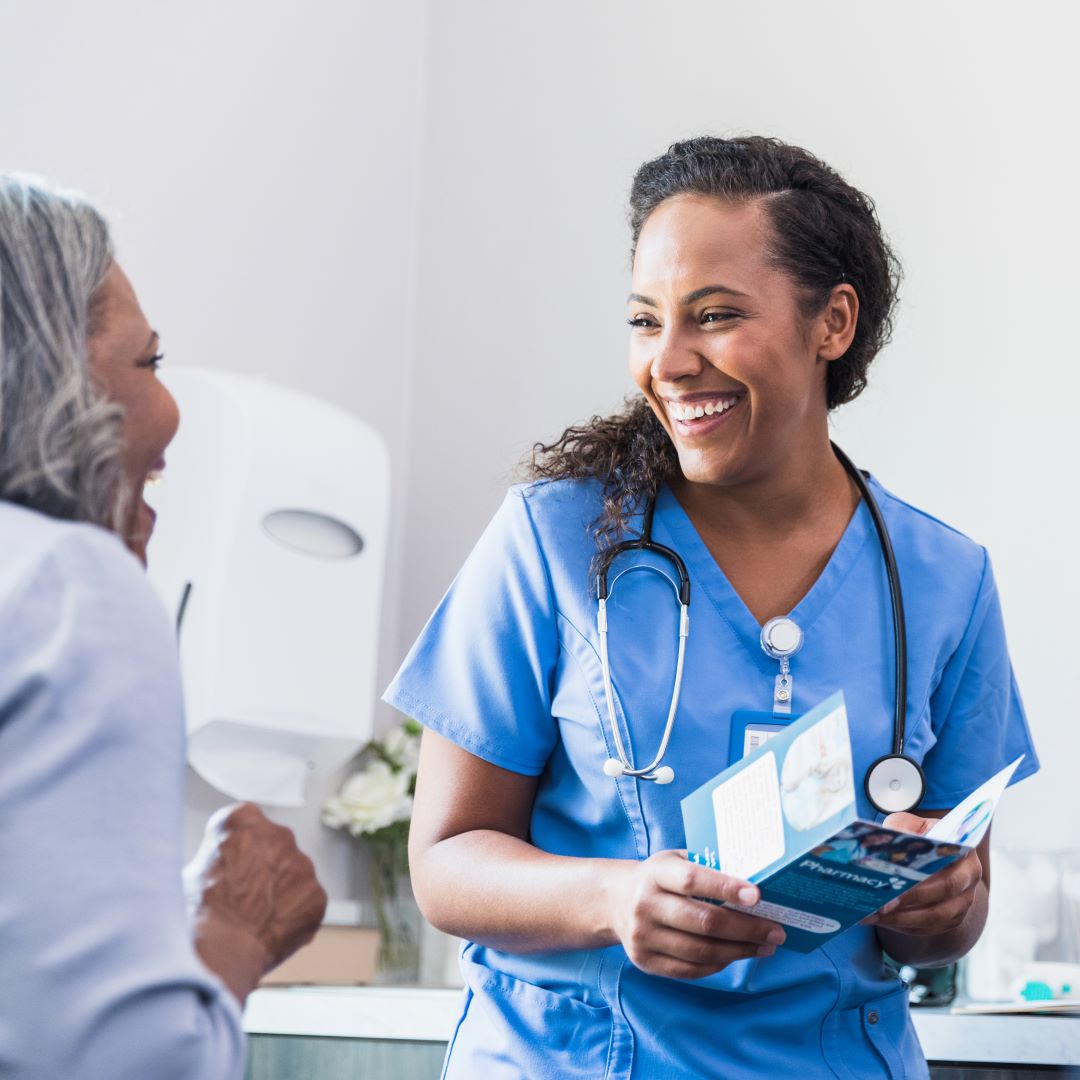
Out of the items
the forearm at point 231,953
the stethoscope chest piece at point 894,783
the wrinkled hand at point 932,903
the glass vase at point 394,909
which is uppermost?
the forearm at point 231,953

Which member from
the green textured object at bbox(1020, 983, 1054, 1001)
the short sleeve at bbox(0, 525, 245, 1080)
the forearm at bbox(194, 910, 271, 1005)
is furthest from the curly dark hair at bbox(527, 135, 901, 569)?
the green textured object at bbox(1020, 983, 1054, 1001)

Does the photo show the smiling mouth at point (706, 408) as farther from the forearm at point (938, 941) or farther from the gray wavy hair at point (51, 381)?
the gray wavy hair at point (51, 381)

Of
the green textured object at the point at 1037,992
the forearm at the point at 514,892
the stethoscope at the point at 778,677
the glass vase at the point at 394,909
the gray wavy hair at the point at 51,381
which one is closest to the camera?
the gray wavy hair at the point at 51,381

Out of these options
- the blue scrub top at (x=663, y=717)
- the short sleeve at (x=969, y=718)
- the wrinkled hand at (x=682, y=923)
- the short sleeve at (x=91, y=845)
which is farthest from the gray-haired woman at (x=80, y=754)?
the short sleeve at (x=969, y=718)

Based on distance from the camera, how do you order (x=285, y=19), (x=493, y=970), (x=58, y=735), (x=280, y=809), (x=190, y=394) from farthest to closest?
(x=285, y=19)
(x=280, y=809)
(x=190, y=394)
(x=493, y=970)
(x=58, y=735)

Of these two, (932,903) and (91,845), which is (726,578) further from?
(91,845)

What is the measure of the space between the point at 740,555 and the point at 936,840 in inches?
19.2

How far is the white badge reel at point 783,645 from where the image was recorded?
1335 mm

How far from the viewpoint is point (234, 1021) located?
780 mm

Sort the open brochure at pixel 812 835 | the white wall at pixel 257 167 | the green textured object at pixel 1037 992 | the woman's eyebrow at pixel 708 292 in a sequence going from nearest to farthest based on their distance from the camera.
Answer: the open brochure at pixel 812 835, the woman's eyebrow at pixel 708 292, the green textured object at pixel 1037 992, the white wall at pixel 257 167

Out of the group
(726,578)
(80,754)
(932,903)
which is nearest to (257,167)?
(726,578)

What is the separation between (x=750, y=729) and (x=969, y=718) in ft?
0.91

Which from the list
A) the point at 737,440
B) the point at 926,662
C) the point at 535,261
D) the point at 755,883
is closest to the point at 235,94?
the point at 535,261

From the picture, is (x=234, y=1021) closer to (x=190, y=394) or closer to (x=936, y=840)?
(x=936, y=840)
